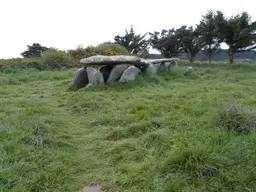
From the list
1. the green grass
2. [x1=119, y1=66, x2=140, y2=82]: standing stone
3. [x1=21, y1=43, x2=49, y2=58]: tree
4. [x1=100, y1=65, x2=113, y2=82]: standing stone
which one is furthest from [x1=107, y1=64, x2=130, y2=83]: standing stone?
[x1=21, y1=43, x2=49, y2=58]: tree

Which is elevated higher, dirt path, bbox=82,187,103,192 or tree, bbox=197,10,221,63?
→ tree, bbox=197,10,221,63

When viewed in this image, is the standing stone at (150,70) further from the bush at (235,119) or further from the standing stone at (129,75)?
the bush at (235,119)

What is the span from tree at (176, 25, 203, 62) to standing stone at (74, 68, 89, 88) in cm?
869

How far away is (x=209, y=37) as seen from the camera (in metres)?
14.1

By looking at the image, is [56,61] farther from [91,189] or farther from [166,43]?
[91,189]

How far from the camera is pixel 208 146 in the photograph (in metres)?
2.83

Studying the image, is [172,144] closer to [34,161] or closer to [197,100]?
[34,161]

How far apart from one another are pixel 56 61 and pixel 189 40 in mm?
8347

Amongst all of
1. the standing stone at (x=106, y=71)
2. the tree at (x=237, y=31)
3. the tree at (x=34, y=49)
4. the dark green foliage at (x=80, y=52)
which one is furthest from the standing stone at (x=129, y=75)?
the tree at (x=34, y=49)

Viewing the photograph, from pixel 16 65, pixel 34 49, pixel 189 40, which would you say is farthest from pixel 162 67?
pixel 34 49

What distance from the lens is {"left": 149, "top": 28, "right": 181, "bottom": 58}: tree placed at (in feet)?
53.5

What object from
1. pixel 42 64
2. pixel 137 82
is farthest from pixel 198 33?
pixel 42 64

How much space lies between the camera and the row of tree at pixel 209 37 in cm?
1278

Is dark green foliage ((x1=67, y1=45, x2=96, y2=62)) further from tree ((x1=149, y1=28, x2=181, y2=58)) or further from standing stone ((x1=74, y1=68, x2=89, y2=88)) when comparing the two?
standing stone ((x1=74, y1=68, x2=89, y2=88))
